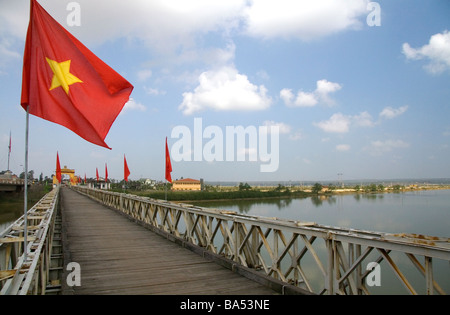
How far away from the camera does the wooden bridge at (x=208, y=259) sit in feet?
10.5

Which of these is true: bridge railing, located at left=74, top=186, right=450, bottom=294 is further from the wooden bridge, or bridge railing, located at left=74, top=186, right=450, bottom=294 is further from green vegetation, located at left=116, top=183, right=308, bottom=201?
green vegetation, located at left=116, top=183, right=308, bottom=201

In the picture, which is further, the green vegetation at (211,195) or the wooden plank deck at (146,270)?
the green vegetation at (211,195)

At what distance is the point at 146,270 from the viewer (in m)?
5.60

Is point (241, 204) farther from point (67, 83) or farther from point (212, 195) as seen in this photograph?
point (67, 83)

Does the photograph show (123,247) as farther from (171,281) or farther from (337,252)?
(337,252)

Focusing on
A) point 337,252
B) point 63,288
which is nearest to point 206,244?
point 63,288

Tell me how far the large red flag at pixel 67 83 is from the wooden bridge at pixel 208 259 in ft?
5.51

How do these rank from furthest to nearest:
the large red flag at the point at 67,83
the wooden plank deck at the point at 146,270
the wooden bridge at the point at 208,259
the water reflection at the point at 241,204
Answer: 1. the water reflection at the point at 241,204
2. the wooden plank deck at the point at 146,270
3. the large red flag at the point at 67,83
4. the wooden bridge at the point at 208,259

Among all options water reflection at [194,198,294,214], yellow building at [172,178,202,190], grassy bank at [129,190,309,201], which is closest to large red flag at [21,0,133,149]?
water reflection at [194,198,294,214]

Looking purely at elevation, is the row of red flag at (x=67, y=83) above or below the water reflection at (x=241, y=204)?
above

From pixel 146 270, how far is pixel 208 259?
4.08 ft

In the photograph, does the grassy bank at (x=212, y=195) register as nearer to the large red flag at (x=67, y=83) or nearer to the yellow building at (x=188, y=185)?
the yellow building at (x=188, y=185)

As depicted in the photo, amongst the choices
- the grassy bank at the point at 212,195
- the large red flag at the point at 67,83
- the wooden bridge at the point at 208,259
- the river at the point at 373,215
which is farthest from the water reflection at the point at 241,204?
the large red flag at the point at 67,83
